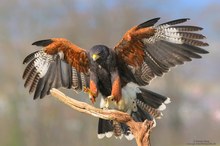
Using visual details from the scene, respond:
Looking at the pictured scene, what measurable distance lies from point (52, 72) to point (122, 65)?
3.05 feet

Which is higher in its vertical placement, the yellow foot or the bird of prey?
the bird of prey

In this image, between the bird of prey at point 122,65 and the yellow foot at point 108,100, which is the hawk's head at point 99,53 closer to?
the bird of prey at point 122,65

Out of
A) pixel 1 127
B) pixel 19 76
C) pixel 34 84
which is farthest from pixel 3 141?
pixel 34 84

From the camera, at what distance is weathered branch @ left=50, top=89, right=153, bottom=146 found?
4695 millimetres

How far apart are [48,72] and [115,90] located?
106 cm

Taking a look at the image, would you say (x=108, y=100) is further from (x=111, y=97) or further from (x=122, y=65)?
(x=122, y=65)

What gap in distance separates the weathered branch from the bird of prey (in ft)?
1.28

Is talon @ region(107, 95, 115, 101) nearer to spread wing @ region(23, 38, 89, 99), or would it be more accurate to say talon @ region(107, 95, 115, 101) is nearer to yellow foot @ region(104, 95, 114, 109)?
yellow foot @ region(104, 95, 114, 109)

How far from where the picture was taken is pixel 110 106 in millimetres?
5699

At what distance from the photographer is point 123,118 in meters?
4.93

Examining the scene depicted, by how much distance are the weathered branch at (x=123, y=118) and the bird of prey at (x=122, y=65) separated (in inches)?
15.4

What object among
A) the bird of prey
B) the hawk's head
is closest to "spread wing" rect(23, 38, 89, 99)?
the bird of prey

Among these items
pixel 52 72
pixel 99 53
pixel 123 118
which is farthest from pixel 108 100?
pixel 52 72

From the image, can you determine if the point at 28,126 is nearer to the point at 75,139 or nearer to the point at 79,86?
the point at 75,139
